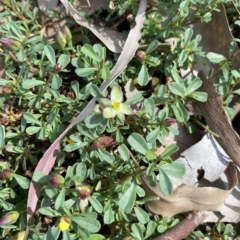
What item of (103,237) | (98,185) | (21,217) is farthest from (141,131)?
(21,217)

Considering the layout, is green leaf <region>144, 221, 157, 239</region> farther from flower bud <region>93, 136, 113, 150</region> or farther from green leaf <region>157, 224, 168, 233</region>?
flower bud <region>93, 136, 113, 150</region>

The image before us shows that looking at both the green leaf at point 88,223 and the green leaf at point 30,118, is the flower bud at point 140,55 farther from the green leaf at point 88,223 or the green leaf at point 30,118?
the green leaf at point 88,223

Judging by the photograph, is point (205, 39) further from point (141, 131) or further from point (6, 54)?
point (6, 54)

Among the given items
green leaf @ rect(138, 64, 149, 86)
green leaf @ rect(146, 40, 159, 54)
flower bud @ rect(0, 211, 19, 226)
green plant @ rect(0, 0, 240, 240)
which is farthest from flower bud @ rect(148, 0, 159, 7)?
flower bud @ rect(0, 211, 19, 226)

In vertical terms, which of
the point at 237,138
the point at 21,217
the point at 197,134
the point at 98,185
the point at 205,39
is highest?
the point at 205,39

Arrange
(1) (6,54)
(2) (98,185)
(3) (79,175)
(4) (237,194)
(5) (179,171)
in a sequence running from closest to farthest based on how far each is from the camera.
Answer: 1. (5) (179,171)
2. (3) (79,175)
3. (2) (98,185)
4. (1) (6,54)
5. (4) (237,194)

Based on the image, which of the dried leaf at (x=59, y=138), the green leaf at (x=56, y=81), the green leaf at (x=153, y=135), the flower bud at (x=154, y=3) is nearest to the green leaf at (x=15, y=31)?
the green leaf at (x=56, y=81)

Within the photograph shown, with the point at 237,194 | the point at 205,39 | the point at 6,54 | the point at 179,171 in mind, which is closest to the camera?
the point at 179,171

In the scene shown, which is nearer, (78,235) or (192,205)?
(78,235)
